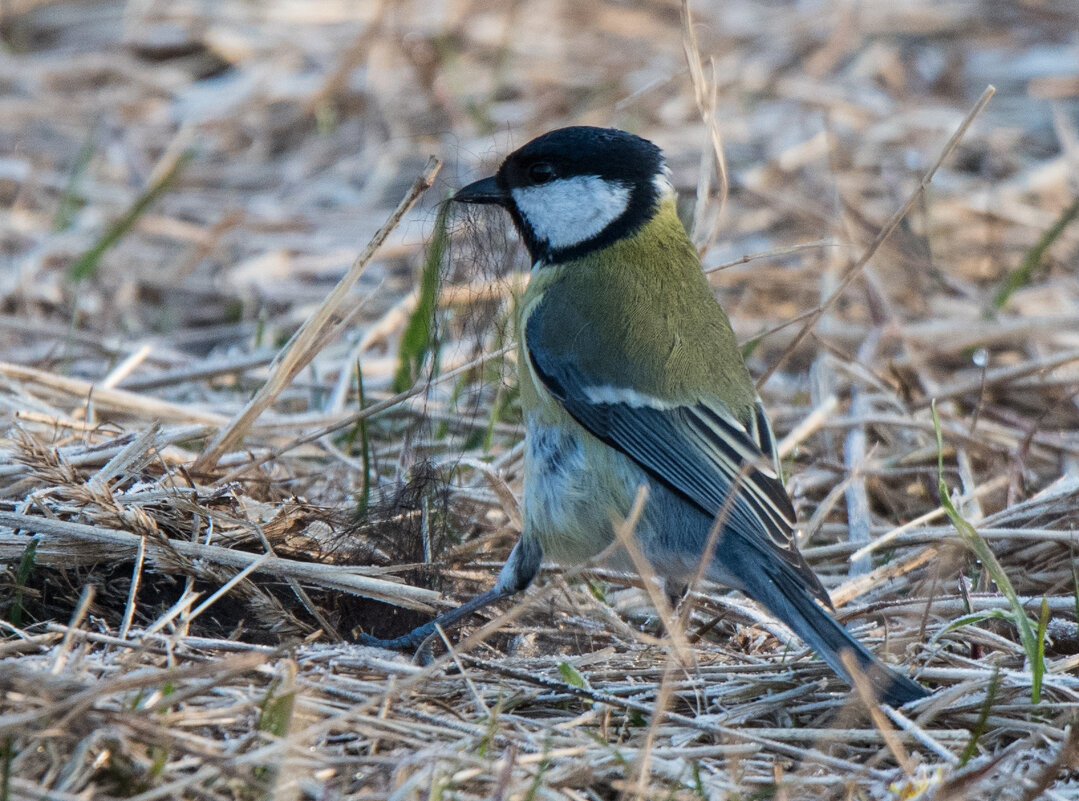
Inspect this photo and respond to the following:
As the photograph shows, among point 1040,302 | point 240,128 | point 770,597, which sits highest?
point 240,128

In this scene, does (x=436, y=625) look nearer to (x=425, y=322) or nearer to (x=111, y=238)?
(x=425, y=322)

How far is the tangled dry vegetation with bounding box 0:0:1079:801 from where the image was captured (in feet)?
6.61

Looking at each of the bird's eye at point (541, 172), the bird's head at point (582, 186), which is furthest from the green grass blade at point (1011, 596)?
the bird's eye at point (541, 172)

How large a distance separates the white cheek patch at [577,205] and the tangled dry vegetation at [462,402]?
0.91 feet

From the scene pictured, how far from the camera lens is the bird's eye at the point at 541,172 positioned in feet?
9.73

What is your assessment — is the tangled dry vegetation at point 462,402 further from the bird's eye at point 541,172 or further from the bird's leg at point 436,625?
the bird's eye at point 541,172

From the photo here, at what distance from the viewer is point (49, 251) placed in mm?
4691

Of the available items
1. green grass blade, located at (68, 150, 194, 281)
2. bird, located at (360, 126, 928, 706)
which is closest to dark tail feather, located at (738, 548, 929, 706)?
bird, located at (360, 126, 928, 706)

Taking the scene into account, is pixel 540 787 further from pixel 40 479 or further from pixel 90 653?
pixel 40 479

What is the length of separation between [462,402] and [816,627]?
1668mm

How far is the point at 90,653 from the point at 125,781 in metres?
0.42

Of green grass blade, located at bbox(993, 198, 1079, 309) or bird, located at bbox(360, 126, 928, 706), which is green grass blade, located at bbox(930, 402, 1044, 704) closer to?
bird, located at bbox(360, 126, 928, 706)

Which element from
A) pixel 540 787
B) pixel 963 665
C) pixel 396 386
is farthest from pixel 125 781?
pixel 396 386

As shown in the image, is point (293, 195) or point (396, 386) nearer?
point (396, 386)
